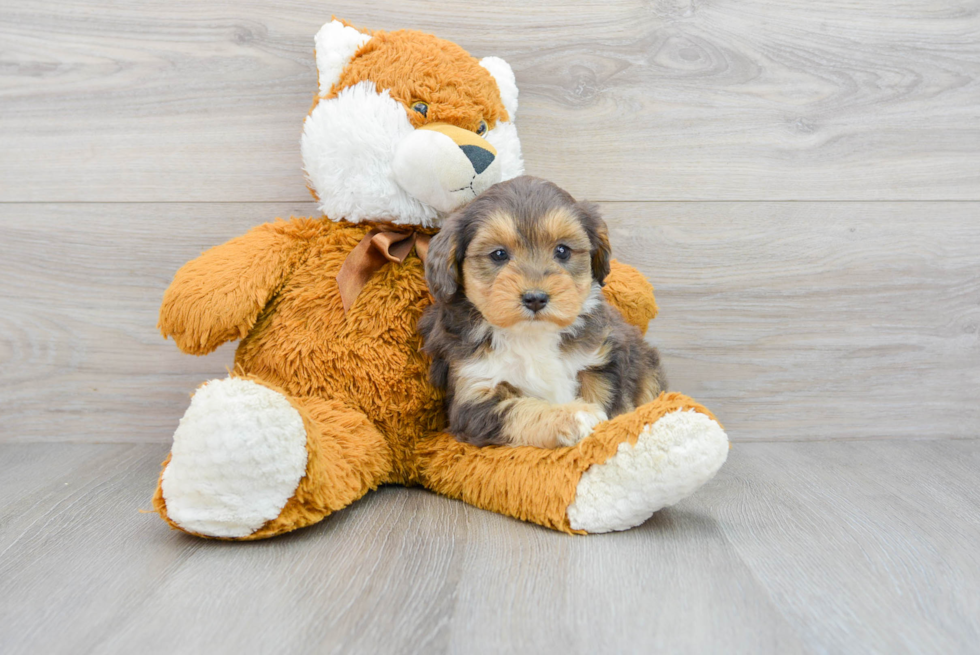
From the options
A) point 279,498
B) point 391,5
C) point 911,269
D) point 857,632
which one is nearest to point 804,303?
point 911,269

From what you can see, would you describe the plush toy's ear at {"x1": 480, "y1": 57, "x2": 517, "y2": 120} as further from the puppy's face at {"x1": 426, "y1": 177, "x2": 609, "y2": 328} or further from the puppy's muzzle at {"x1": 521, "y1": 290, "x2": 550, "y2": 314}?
the puppy's muzzle at {"x1": 521, "y1": 290, "x2": 550, "y2": 314}

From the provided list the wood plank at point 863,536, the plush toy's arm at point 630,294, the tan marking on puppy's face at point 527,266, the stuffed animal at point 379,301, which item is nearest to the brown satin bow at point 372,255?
the stuffed animal at point 379,301

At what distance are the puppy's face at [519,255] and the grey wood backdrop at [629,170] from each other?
0.61 meters

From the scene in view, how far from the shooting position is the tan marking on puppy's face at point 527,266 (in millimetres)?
1332

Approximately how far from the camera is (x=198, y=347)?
1532mm

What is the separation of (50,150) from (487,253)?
A: 1.37 metres

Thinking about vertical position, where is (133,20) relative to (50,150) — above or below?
above

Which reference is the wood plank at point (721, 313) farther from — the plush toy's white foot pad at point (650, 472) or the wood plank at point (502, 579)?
the plush toy's white foot pad at point (650, 472)

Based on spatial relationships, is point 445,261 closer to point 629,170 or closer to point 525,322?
point 525,322

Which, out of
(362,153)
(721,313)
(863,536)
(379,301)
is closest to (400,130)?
(362,153)

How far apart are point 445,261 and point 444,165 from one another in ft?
0.71

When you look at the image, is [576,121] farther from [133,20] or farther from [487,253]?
[133,20]

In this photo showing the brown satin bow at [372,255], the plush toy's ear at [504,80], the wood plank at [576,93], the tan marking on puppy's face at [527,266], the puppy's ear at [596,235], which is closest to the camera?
the tan marking on puppy's face at [527,266]

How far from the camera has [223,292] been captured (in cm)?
152
